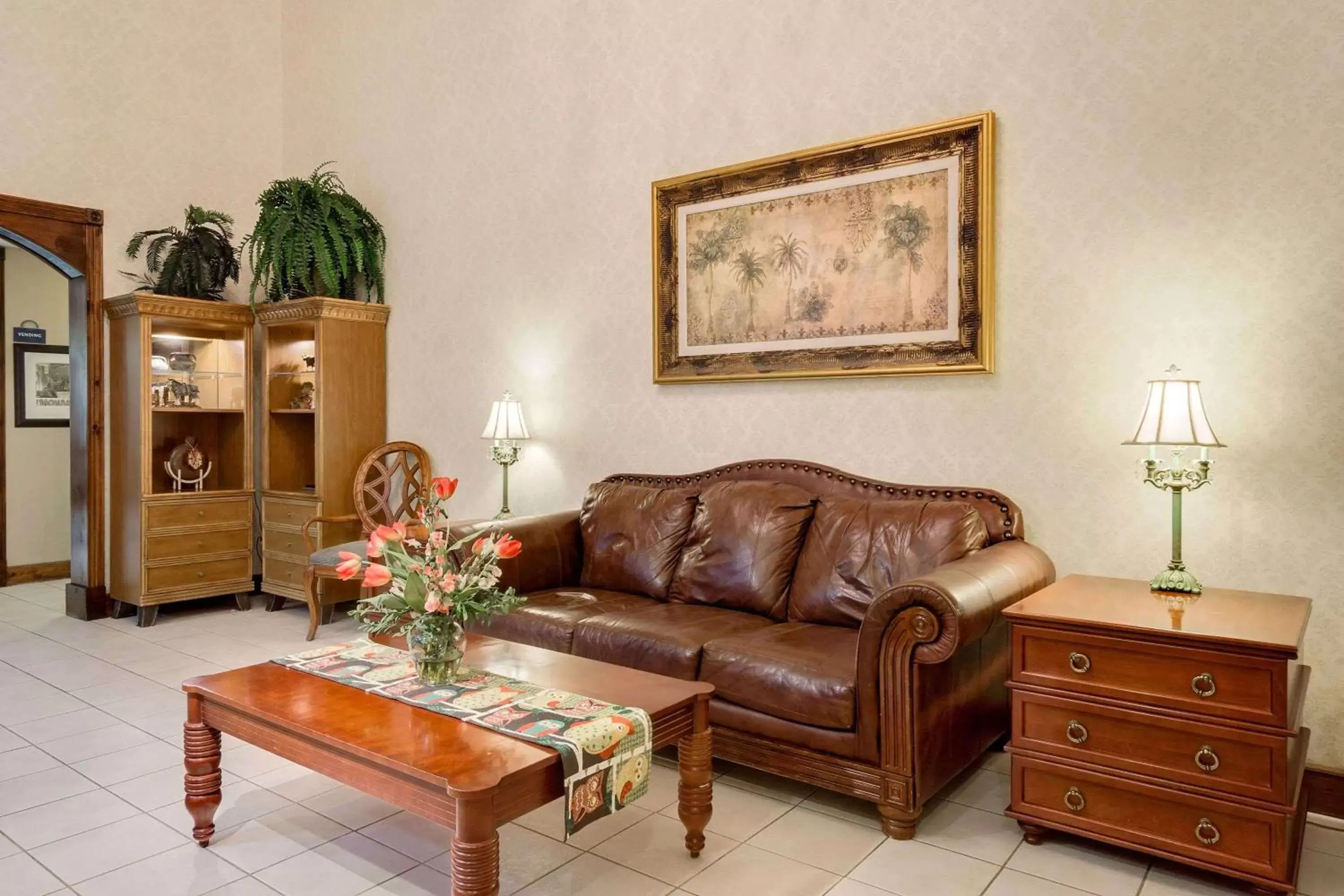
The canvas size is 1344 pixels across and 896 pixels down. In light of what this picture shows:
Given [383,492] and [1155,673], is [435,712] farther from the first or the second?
[383,492]

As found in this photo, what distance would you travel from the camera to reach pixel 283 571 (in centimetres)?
556

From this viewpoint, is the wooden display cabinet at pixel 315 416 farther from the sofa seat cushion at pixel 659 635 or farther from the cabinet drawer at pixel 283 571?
the sofa seat cushion at pixel 659 635

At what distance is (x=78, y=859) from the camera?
7.99ft

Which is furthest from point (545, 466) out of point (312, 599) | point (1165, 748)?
point (1165, 748)

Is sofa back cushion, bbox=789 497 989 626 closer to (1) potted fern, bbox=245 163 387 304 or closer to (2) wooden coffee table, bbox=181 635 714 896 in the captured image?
(2) wooden coffee table, bbox=181 635 714 896

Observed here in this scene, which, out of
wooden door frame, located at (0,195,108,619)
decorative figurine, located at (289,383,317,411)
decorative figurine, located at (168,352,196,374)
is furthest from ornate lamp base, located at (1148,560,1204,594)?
wooden door frame, located at (0,195,108,619)

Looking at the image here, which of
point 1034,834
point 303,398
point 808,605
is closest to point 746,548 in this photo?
point 808,605

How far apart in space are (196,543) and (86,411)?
107cm

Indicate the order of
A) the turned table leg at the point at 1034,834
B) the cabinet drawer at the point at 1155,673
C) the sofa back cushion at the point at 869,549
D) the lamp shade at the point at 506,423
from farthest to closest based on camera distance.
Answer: the lamp shade at the point at 506,423 < the sofa back cushion at the point at 869,549 < the turned table leg at the point at 1034,834 < the cabinet drawer at the point at 1155,673

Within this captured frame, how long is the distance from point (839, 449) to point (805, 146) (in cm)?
133

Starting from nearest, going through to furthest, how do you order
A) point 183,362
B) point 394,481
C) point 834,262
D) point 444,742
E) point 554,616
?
point 444,742
point 554,616
point 834,262
point 394,481
point 183,362

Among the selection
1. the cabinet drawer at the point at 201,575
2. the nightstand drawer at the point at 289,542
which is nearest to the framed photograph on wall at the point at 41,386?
the cabinet drawer at the point at 201,575

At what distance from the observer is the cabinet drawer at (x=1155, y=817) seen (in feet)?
7.17

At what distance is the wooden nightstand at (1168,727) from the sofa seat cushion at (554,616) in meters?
1.59
